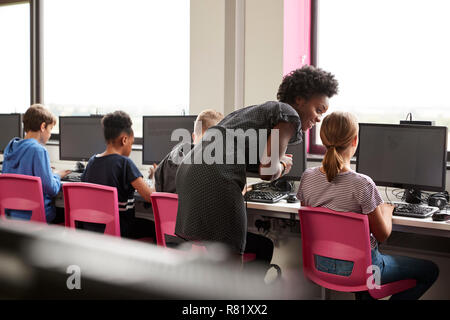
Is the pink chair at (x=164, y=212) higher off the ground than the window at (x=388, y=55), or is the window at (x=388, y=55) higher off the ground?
the window at (x=388, y=55)

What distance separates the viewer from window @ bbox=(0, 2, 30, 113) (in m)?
5.17

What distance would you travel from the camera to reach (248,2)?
353cm

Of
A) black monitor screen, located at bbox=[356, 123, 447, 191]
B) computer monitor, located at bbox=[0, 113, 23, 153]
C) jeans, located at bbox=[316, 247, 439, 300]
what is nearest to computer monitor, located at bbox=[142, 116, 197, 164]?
black monitor screen, located at bbox=[356, 123, 447, 191]

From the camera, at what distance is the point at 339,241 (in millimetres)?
2135

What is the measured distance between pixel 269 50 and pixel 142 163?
1.21m

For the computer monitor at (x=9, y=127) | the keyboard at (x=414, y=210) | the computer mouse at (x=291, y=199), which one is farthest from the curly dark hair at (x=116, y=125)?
the computer monitor at (x=9, y=127)

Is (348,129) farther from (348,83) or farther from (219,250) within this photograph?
(219,250)

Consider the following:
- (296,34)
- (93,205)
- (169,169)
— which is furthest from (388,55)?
(93,205)

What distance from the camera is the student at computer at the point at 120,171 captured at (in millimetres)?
2900

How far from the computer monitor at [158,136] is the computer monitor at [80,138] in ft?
1.38

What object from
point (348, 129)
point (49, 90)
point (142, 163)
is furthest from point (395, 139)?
point (49, 90)

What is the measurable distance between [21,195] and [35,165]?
28 cm

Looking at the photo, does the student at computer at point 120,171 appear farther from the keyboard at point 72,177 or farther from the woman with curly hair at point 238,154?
the woman with curly hair at point 238,154

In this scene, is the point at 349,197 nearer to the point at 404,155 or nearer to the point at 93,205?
the point at 404,155
